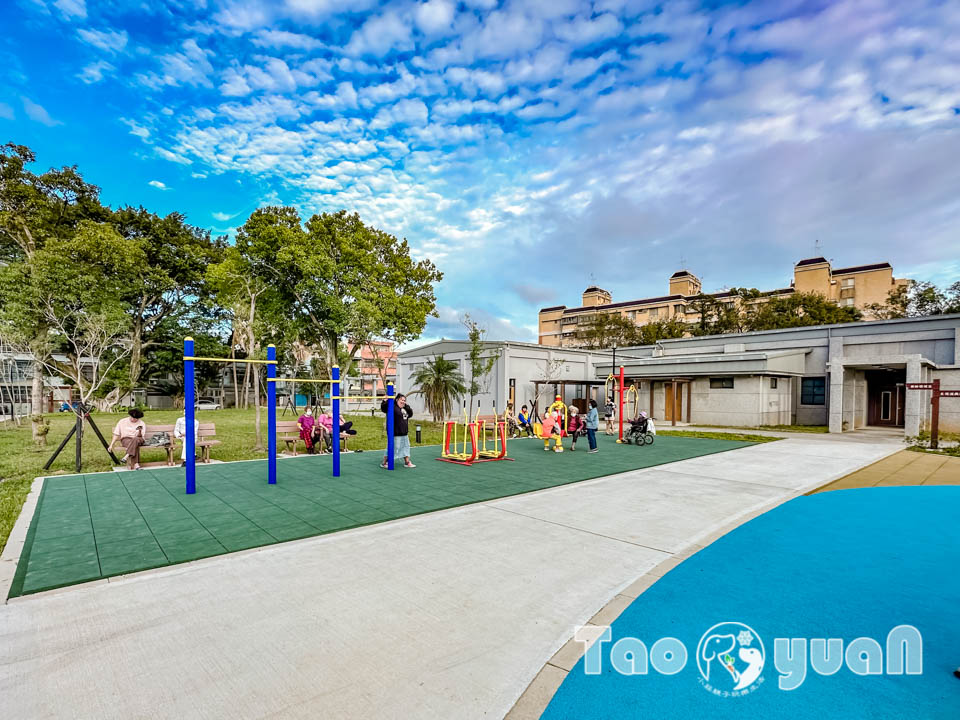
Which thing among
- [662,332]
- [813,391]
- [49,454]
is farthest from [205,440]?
[662,332]

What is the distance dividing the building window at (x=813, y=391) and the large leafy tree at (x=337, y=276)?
22919 mm

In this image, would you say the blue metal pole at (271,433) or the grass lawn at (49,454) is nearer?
the grass lawn at (49,454)

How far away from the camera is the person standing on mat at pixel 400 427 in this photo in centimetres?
1091

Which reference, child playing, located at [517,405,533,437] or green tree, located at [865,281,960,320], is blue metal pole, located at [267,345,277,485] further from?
green tree, located at [865,281,960,320]

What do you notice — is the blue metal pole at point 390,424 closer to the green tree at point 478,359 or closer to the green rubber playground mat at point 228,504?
the green rubber playground mat at point 228,504

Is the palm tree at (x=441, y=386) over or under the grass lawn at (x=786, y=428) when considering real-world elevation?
over

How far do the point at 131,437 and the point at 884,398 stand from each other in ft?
121

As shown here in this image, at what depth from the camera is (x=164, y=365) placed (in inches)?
1650

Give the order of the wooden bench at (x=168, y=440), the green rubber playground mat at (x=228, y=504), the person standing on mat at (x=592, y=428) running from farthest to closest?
the person standing on mat at (x=592, y=428) → the wooden bench at (x=168, y=440) → the green rubber playground mat at (x=228, y=504)

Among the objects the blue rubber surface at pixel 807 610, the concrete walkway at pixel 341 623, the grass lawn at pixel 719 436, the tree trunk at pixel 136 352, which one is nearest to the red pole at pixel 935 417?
the grass lawn at pixel 719 436

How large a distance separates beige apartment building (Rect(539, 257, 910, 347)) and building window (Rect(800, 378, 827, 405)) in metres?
21.9

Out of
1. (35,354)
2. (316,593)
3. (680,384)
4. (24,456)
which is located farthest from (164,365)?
(316,593)

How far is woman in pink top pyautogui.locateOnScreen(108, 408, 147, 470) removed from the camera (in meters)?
10.9

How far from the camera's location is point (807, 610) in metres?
4.31
